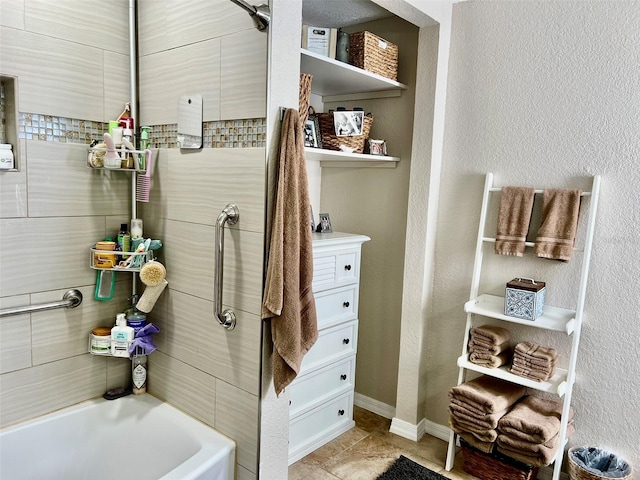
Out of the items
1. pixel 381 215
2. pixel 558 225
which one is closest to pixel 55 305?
pixel 381 215

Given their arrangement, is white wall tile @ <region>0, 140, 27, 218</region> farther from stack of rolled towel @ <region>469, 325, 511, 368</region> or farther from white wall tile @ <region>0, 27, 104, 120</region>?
stack of rolled towel @ <region>469, 325, 511, 368</region>

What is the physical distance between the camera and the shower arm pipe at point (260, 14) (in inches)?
58.4

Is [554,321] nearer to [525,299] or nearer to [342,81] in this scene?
[525,299]

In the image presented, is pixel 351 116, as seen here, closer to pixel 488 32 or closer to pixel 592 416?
pixel 488 32

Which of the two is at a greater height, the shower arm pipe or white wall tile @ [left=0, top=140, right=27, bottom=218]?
the shower arm pipe

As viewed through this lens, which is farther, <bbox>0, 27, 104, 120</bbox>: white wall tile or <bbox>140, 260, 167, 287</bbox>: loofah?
<bbox>140, 260, 167, 287</bbox>: loofah

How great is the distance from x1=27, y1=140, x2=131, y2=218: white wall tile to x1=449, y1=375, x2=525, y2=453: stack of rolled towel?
1.76m

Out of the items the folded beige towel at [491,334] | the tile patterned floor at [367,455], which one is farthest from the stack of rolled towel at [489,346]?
the tile patterned floor at [367,455]

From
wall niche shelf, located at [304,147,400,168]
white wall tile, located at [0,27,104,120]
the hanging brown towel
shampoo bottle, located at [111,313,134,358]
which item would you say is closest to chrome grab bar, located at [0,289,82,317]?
shampoo bottle, located at [111,313,134,358]

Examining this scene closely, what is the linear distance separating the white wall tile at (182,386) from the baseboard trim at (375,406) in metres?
1.36

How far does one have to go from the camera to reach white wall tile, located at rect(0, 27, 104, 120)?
5.43ft

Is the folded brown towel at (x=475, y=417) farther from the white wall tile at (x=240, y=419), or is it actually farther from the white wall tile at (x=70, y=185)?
the white wall tile at (x=70, y=185)

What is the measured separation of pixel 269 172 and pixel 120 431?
4.08 feet

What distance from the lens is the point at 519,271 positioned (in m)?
2.32
